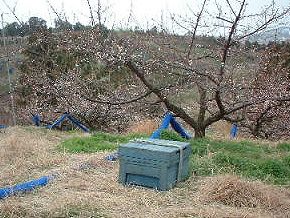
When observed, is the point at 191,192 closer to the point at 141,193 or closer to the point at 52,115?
the point at 141,193

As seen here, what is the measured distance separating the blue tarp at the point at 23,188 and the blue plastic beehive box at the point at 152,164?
85cm

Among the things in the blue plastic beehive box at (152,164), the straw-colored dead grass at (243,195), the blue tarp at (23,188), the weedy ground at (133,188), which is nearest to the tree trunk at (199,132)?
the weedy ground at (133,188)

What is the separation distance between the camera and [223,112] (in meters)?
6.44

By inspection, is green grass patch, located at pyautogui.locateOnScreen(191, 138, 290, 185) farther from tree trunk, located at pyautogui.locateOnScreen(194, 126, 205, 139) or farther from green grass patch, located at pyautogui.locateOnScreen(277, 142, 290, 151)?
tree trunk, located at pyautogui.locateOnScreen(194, 126, 205, 139)

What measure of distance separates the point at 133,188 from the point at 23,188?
1.14 m

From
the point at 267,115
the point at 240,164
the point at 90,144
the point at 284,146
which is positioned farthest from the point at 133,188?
the point at 267,115

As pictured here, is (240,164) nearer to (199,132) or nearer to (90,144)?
(199,132)

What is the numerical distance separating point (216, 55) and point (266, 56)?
4.96 metres

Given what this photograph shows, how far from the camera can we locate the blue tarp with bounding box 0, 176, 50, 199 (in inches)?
144

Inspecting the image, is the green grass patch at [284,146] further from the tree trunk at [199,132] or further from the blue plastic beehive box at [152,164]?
the blue plastic beehive box at [152,164]

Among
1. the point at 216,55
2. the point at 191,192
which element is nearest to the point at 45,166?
the point at 191,192

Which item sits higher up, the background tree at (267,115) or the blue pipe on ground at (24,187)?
the background tree at (267,115)

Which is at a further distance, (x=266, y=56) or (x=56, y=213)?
(x=266, y=56)

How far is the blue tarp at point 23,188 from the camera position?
365 cm
